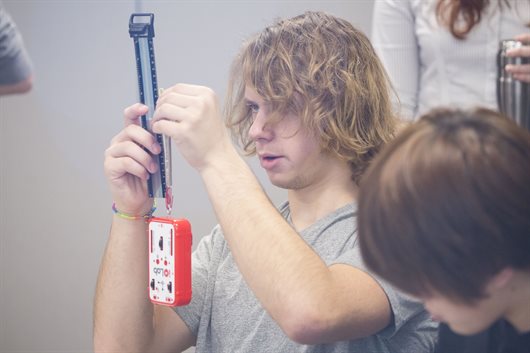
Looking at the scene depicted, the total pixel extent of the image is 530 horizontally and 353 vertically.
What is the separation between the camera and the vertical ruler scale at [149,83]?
0.96 metres

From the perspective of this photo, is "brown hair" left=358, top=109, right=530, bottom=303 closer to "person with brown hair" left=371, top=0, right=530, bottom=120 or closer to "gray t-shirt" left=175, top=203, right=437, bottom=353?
"gray t-shirt" left=175, top=203, right=437, bottom=353

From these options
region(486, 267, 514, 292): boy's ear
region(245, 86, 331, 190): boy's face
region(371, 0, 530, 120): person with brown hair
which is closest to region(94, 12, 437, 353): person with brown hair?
region(245, 86, 331, 190): boy's face

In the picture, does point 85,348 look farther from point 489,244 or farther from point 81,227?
point 489,244

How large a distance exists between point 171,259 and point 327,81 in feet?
1.17

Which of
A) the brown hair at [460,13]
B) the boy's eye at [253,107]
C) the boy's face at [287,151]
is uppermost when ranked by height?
the brown hair at [460,13]

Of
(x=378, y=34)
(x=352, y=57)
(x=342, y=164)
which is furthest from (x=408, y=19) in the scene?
(x=342, y=164)

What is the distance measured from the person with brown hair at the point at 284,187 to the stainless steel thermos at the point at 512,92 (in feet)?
0.73

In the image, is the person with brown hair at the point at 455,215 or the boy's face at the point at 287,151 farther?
the boy's face at the point at 287,151

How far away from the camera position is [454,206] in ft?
2.39

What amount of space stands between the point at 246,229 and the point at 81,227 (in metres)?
0.90

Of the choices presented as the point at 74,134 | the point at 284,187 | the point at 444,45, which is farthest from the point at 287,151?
the point at 74,134

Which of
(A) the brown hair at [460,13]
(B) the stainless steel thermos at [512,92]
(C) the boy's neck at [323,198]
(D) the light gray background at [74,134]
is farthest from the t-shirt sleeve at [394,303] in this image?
(D) the light gray background at [74,134]

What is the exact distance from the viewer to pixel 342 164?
1.22m

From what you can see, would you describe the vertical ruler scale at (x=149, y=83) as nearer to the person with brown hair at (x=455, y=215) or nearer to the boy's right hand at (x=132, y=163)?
the boy's right hand at (x=132, y=163)
